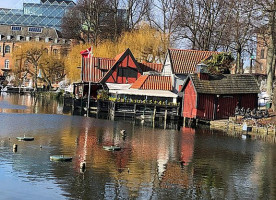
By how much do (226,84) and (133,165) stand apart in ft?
96.6

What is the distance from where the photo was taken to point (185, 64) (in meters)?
65.7

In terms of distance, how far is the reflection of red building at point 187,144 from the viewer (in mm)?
31834

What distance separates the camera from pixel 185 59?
217 feet

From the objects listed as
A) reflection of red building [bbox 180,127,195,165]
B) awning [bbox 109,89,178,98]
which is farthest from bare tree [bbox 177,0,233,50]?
reflection of red building [bbox 180,127,195,165]

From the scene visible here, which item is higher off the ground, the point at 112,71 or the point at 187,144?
the point at 112,71

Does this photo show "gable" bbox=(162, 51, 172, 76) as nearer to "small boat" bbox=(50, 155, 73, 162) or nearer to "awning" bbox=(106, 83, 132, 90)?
"awning" bbox=(106, 83, 132, 90)

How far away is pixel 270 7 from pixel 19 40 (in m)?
90.0

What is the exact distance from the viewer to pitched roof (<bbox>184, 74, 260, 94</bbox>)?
5434 centimetres

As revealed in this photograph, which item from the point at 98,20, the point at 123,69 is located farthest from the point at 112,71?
the point at 98,20

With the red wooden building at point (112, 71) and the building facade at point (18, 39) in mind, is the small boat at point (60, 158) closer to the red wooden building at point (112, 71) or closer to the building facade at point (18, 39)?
the red wooden building at point (112, 71)

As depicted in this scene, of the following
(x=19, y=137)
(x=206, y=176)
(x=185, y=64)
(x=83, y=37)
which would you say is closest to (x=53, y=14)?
(x=83, y=37)

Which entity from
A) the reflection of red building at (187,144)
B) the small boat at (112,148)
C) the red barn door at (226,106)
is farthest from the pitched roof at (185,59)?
the small boat at (112,148)

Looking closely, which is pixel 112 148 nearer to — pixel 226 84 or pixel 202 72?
pixel 202 72

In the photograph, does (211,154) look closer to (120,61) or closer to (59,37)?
(120,61)
